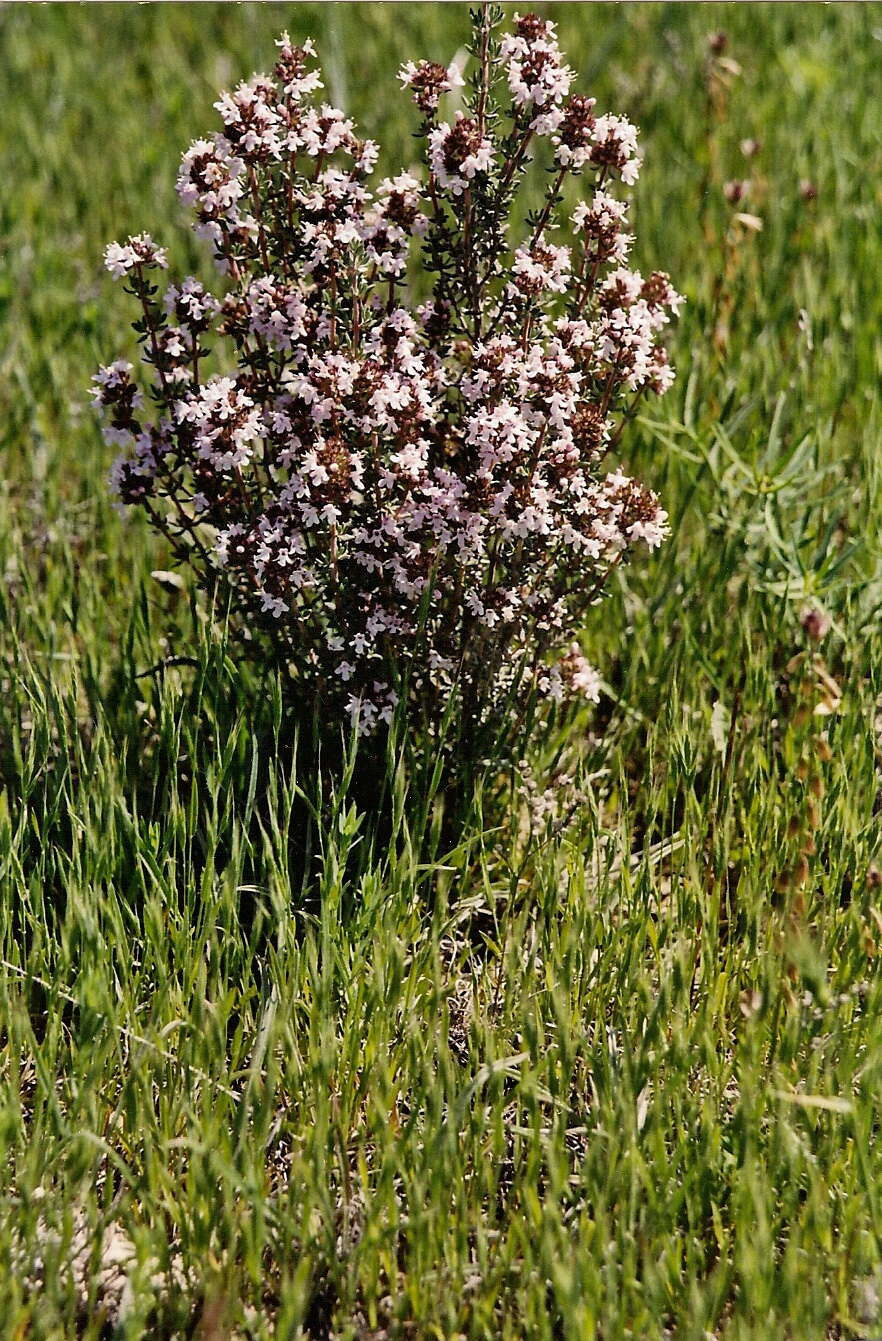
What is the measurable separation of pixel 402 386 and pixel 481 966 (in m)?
1.01

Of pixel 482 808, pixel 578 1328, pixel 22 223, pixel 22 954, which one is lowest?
pixel 578 1328

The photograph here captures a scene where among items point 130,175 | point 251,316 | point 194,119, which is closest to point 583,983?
point 251,316

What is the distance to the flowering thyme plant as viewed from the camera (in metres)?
2.21

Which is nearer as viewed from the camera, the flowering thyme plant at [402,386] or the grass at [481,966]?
the grass at [481,966]

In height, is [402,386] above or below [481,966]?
above

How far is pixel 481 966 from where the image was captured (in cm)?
246

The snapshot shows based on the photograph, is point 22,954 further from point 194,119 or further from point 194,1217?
point 194,119

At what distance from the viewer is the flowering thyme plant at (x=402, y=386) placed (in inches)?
87.0

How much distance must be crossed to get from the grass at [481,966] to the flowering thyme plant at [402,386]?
0.26 m

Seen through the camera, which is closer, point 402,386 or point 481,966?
point 402,386

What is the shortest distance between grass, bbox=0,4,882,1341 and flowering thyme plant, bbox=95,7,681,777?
10.3 inches

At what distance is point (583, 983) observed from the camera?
227cm

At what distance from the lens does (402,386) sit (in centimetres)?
225

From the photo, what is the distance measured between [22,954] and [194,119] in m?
3.78
